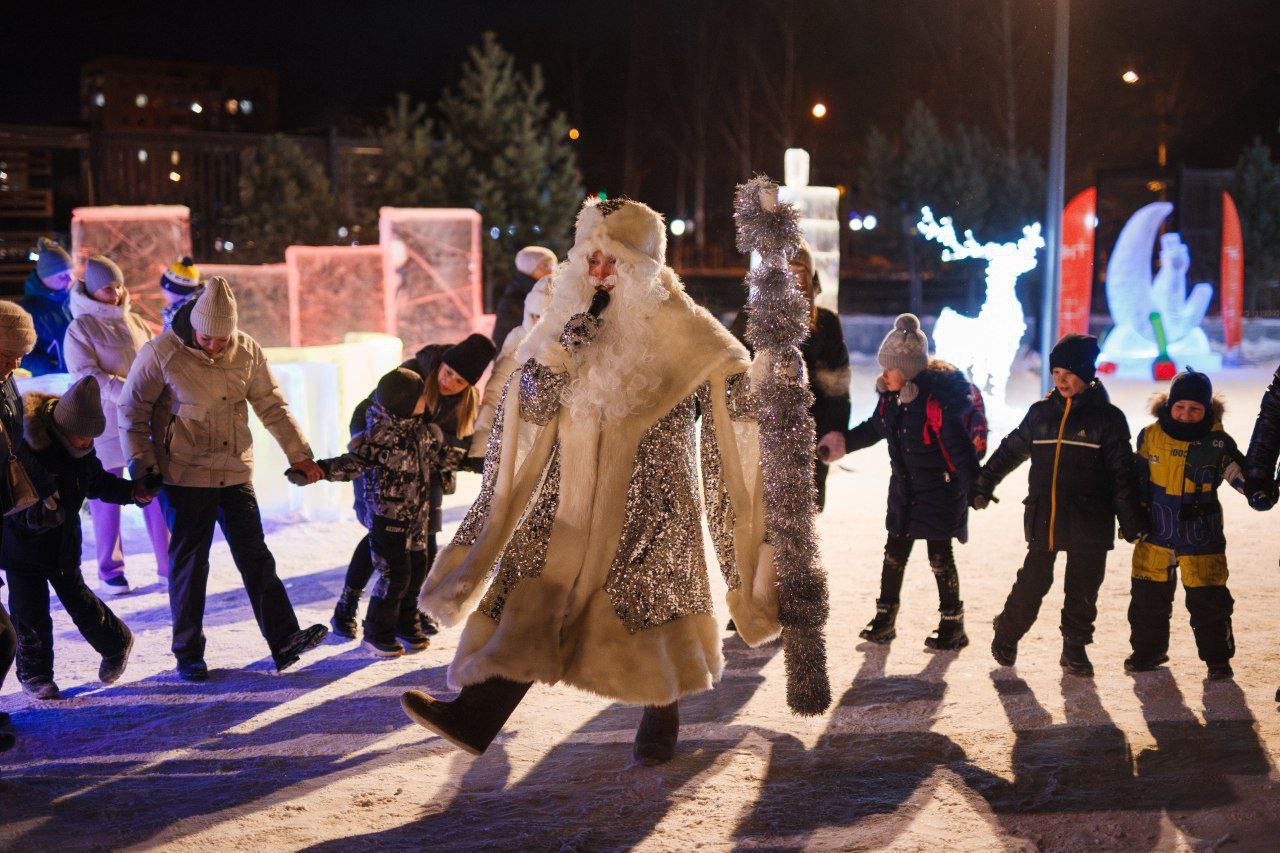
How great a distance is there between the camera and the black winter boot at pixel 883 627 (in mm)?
5816

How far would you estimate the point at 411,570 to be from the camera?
5754 mm

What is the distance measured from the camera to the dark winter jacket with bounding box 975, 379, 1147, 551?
5.16 meters

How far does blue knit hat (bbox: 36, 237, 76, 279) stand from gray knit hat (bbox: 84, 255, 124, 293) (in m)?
1.25

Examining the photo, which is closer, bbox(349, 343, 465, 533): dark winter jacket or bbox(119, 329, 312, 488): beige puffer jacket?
bbox(119, 329, 312, 488): beige puffer jacket

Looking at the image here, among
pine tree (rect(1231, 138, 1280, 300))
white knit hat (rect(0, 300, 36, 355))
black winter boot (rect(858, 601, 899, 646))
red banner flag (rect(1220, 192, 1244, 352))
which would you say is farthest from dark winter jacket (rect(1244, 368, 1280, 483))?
pine tree (rect(1231, 138, 1280, 300))

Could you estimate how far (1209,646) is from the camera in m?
5.18

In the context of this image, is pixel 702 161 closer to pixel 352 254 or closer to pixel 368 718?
pixel 352 254

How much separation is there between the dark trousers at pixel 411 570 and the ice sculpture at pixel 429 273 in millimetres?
5119

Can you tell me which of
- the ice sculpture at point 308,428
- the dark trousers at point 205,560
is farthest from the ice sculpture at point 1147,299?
the dark trousers at point 205,560

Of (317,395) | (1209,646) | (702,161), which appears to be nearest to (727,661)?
(1209,646)

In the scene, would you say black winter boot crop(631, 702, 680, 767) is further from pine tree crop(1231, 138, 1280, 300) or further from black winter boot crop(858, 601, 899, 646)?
pine tree crop(1231, 138, 1280, 300)

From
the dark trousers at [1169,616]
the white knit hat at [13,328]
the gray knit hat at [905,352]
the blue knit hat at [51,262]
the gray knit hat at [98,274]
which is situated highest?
the blue knit hat at [51,262]

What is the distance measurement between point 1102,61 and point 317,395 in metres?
31.9

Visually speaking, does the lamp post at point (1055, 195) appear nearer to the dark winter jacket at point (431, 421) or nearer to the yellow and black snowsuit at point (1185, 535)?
the yellow and black snowsuit at point (1185, 535)
